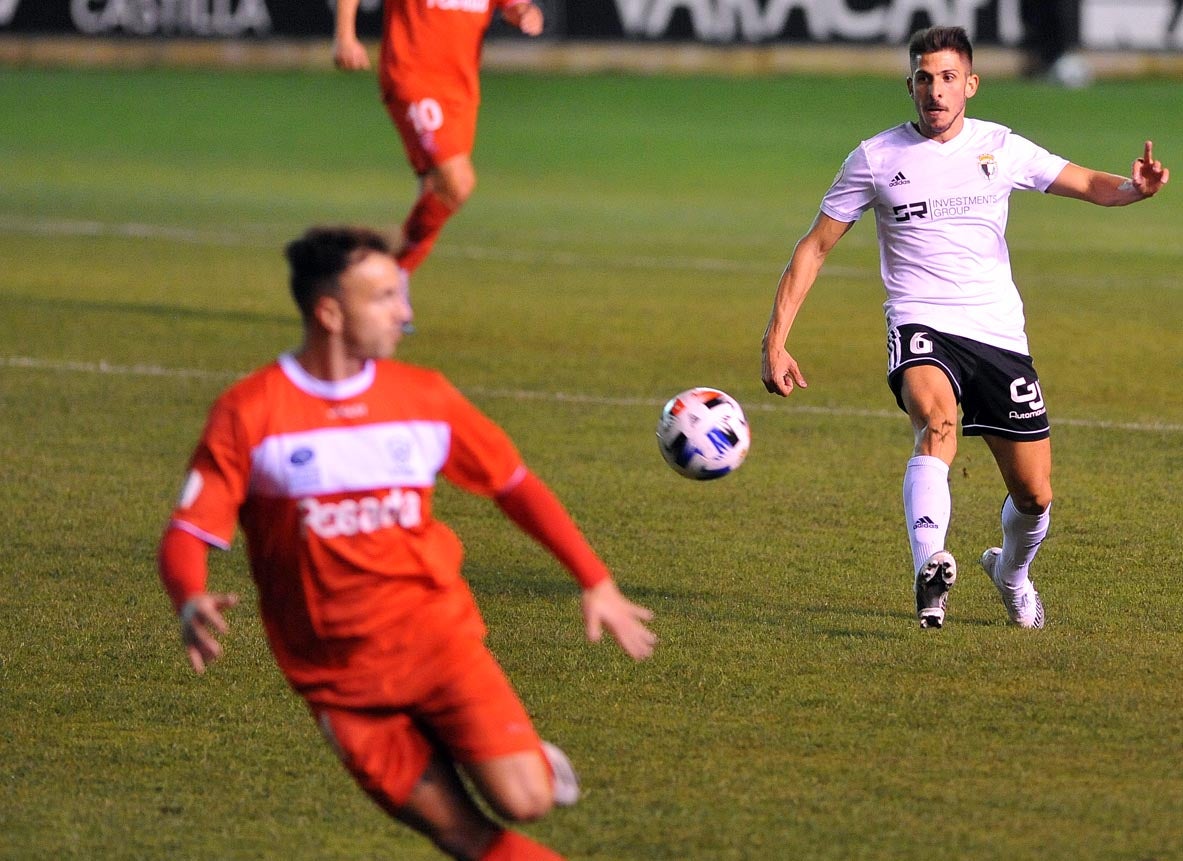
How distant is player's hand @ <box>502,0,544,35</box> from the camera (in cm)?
966

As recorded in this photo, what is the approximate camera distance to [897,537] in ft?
27.9

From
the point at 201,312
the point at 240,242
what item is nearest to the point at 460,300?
the point at 201,312

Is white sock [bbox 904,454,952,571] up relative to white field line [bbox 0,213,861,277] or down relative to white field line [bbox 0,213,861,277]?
up

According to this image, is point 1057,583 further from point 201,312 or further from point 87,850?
point 201,312

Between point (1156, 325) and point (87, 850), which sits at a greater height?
point (87, 850)

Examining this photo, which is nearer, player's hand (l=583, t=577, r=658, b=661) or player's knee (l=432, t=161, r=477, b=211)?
player's hand (l=583, t=577, r=658, b=661)

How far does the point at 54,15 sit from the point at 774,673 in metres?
31.3

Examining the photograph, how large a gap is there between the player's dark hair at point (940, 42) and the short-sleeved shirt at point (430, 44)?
3.46 m

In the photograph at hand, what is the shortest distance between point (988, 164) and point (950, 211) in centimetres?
23

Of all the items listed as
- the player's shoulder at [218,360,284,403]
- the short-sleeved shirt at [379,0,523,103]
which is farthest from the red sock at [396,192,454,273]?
the player's shoulder at [218,360,284,403]

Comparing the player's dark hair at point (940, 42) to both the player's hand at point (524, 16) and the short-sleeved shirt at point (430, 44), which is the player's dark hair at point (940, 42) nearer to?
the player's hand at point (524, 16)

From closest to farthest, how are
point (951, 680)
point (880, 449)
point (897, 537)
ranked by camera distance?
point (951, 680)
point (897, 537)
point (880, 449)

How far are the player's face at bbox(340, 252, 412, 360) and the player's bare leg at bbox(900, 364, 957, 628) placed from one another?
2.97 meters

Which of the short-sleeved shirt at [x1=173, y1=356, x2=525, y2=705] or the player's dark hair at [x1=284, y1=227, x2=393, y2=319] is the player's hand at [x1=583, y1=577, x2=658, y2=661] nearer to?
the short-sleeved shirt at [x1=173, y1=356, x2=525, y2=705]
